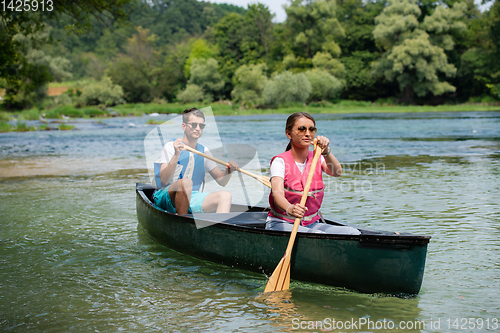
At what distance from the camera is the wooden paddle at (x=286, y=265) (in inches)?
147

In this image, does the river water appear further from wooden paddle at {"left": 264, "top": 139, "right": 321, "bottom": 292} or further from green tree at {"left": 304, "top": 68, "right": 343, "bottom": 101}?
green tree at {"left": 304, "top": 68, "right": 343, "bottom": 101}

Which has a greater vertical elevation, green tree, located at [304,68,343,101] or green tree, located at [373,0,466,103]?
green tree, located at [373,0,466,103]

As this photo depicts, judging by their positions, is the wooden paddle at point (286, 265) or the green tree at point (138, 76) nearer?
the wooden paddle at point (286, 265)

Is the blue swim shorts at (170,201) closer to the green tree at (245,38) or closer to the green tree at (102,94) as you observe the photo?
the green tree at (102,94)

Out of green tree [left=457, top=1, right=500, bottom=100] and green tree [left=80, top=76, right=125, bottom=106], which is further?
green tree [left=80, top=76, right=125, bottom=106]

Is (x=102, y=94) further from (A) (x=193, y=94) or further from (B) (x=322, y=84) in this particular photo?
(B) (x=322, y=84)

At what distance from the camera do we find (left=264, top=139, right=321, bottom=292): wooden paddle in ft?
12.2

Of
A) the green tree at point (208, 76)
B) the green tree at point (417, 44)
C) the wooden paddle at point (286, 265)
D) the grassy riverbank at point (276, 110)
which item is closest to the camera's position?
the wooden paddle at point (286, 265)

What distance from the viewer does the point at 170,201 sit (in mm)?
5152

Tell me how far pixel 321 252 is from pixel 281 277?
1.31ft

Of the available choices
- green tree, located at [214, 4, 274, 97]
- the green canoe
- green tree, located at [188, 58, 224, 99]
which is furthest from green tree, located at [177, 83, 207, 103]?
the green canoe

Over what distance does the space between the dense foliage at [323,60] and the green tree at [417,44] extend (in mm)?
98

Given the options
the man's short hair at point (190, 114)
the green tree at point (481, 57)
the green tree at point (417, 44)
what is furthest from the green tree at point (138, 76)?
the man's short hair at point (190, 114)

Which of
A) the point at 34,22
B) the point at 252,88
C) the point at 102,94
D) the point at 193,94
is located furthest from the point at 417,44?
the point at 34,22
